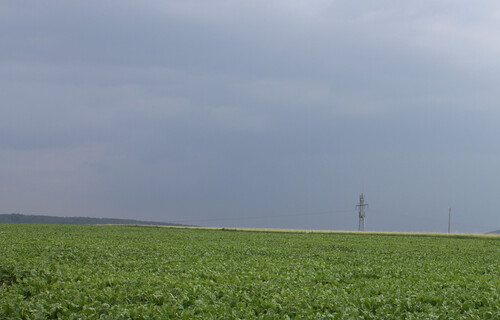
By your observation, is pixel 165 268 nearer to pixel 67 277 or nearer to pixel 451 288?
pixel 67 277


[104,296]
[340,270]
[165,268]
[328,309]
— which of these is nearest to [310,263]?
[340,270]

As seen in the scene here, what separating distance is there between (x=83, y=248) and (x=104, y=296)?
1672 centimetres

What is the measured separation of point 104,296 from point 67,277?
422 cm

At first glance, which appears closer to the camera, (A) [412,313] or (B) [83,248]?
(A) [412,313]

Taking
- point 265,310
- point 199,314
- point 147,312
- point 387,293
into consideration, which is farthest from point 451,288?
point 147,312

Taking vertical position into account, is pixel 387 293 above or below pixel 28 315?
above

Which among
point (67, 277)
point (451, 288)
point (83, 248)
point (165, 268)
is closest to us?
point (451, 288)

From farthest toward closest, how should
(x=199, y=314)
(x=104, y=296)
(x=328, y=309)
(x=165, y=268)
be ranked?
(x=165, y=268) < (x=104, y=296) < (x=328, y=309) < (x=199, y=314)

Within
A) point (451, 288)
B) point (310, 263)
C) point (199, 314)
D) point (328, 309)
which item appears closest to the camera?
point (199, 314)

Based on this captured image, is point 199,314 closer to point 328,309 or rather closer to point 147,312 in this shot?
point 147,312

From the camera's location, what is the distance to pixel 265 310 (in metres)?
13.1

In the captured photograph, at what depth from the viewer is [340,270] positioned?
2122cm

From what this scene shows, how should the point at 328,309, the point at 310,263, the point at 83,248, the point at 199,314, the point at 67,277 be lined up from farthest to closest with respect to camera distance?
the point at 83,248 < the point at 310,263 < the point at 67,277 < the point at 328,309 < the point at 199,314

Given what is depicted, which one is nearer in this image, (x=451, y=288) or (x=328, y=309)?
(x=328, y=309)
